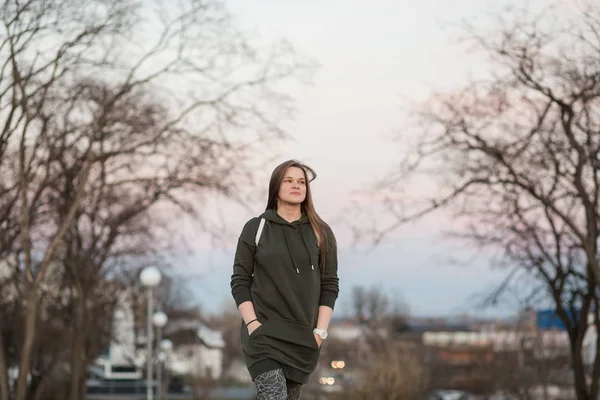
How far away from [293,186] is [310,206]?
0.51ft

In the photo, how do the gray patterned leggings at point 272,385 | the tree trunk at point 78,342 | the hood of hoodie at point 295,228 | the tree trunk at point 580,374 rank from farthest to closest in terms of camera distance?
the tree trunk at point 78,342 < the tree trunk at point 580,374 < the hood of hoodie at point 295,228 < the gray patterned leggings at point 272,385

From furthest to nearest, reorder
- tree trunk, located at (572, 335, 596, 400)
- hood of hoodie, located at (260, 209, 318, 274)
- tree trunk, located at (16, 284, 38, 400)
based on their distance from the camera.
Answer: tree trunk, located at (572, 335, 596, 400), tree trunk, located at (16, 284, 38, 400), hood of hoodie, located at (260, 209, 318, 274)

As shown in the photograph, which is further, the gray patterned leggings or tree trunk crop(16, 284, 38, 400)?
tree trunk crop(16, 284, 38, 400)

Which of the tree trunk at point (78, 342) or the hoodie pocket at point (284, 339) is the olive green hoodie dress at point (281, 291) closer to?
the hoodie pocket at point (284, 339)

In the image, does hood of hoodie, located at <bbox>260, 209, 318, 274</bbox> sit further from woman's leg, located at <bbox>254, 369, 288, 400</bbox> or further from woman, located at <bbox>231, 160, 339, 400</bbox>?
woman's leg, located at <bbox>254, 369, 288, 400</bbox>

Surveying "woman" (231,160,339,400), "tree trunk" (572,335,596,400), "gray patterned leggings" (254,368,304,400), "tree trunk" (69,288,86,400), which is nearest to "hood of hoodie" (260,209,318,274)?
"woman" (231,160,339,400)

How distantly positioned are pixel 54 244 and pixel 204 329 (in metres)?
79.4

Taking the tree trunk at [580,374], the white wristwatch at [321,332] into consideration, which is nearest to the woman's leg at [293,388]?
the white wristwatch at [321,332]

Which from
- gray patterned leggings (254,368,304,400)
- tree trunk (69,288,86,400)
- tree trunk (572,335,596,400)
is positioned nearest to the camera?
gray patterned leggings (254,368,304,400)

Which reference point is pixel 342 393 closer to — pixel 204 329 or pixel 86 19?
pixel 86 19

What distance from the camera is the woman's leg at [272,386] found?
452cm

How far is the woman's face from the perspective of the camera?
470cm

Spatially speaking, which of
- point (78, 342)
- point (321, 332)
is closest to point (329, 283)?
point (321, 332)

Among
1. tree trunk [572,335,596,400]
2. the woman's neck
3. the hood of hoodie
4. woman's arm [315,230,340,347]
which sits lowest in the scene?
tree trunk [572,335,596,400]
